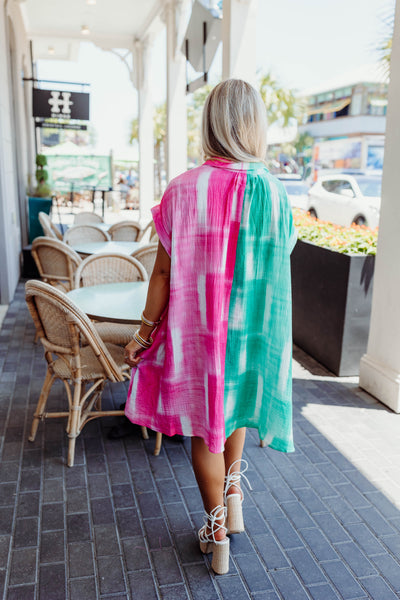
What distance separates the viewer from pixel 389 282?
334 cm

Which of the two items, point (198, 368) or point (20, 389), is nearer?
point (198, 368)

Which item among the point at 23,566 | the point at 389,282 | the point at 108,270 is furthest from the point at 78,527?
the point at 389,282

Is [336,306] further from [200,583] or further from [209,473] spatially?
[200,583]

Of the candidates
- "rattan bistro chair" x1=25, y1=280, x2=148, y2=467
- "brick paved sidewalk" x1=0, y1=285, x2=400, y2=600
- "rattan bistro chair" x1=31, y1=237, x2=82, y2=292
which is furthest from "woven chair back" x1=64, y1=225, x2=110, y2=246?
"rattan bistro chair" x1=25, y1=280, x2=148, y2=467

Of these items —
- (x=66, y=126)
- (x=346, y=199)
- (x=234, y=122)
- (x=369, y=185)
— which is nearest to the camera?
(x=234, y=122)

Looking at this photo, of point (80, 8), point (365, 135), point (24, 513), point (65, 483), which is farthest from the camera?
point (365, 135)

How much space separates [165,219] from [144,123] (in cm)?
1060

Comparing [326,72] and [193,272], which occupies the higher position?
[326,72]

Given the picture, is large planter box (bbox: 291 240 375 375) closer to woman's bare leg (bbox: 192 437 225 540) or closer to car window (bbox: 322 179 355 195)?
woman's bare leg (bbox: 192 437 225 540)

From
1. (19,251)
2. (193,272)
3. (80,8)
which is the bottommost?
(19,251)

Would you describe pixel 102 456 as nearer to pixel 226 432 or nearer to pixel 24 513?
pixel 24 513

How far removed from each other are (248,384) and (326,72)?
6787 centimetres

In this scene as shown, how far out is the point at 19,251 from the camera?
7.16 metres

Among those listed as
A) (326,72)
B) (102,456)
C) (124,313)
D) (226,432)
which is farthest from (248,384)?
(326,72)
